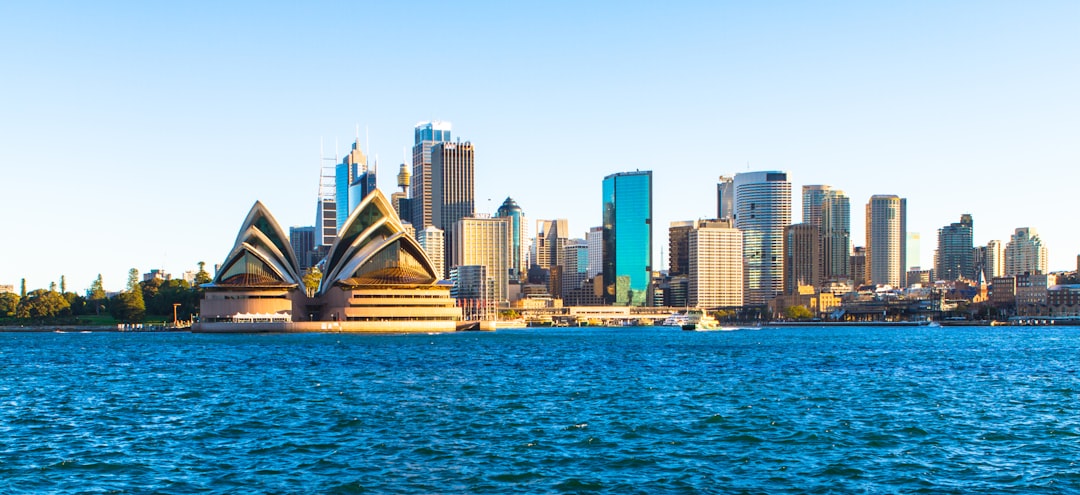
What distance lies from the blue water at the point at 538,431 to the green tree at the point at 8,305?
146 m

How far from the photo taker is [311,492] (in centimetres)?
2494

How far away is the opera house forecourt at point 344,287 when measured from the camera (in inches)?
6250

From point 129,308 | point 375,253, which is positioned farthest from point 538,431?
point 129,308

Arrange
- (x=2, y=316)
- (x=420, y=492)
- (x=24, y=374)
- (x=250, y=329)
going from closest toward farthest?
(x=420, y=492) < (x=24, y=374) < (x=250, y=329) < (x=2, y=316)

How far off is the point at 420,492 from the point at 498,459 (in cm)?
484

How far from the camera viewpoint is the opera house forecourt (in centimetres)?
15875

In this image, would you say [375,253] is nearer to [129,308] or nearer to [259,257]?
[259,257]

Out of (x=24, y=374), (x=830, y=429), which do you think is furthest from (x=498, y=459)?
(x=24, y=374)

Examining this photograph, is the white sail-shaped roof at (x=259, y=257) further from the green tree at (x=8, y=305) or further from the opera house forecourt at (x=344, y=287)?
the green tree at (x=8, y=305)

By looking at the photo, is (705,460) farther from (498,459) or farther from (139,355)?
(139,355)

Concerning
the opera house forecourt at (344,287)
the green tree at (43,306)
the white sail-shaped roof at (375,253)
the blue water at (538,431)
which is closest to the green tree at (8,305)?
the green tree at (43,306)

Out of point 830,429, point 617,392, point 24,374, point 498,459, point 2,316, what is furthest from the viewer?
point 2,316

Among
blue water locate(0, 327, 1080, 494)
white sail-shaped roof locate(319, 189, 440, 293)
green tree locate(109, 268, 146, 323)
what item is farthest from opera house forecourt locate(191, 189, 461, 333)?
blue water locate(0, 327, 1080, 494)

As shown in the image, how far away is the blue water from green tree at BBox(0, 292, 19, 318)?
146412 mm
